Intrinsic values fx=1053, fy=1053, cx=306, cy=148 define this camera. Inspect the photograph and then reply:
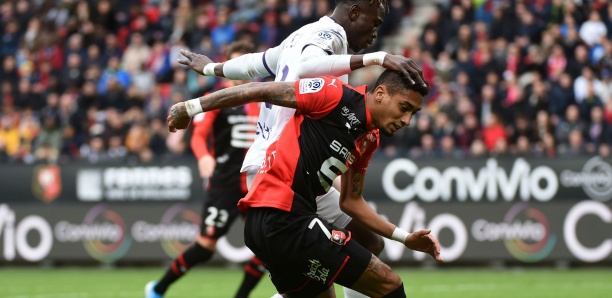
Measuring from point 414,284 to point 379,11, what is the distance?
6843mm

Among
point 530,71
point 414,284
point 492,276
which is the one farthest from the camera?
point 530,71

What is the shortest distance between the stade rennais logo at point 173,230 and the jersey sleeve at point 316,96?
420 inches

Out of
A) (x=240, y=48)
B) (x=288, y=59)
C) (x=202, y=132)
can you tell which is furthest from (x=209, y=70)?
(x=202, y=132)

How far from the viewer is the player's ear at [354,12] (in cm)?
713

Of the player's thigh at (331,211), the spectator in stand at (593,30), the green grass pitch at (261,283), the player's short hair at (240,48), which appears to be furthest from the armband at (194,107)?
the spectator in stand at (593,30)

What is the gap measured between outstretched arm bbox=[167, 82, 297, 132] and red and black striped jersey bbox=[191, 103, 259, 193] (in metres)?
4.21

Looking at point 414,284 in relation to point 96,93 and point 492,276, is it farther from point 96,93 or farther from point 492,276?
point 96,93

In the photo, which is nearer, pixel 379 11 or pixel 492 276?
pixel 379 11

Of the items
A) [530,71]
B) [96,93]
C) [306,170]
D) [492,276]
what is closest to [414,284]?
[492,276]

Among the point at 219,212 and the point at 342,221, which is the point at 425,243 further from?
the point at 219,212

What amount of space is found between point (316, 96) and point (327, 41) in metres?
0.90

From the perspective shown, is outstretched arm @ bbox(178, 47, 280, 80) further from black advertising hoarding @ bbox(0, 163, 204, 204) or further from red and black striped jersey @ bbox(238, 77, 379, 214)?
black advertising hoarding @ bbox(0, 163, 204, 204)

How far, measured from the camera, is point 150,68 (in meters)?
22.9

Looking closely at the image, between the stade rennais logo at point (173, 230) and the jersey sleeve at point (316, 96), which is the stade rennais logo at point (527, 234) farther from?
the jersey sleeve at point (316, 96)
